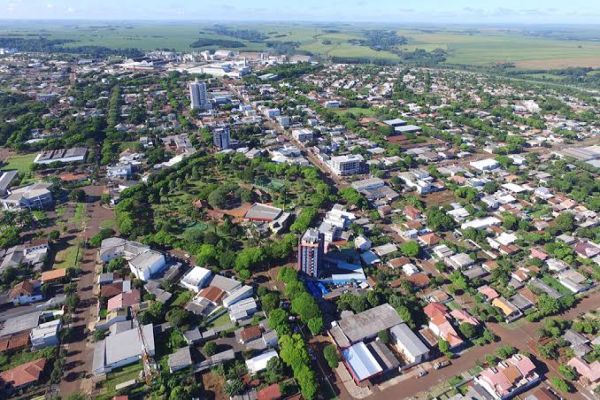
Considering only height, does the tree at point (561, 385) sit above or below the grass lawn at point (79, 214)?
below

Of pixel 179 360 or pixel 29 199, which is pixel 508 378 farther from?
pixel 29 199

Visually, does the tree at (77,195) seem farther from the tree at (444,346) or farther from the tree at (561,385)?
the tree at (561,385)

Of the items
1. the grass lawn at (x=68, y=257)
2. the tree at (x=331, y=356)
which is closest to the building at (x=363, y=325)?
the tree at (x=331, y=356)

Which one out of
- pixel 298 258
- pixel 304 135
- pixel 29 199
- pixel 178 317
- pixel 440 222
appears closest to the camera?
pixel 178 317

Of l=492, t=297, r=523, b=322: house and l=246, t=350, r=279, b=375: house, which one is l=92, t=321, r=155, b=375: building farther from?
l=492, t=297, r=523, b=322: house

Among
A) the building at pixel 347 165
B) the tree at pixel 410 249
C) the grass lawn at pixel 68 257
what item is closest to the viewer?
the grass lawn at pixel 68 257

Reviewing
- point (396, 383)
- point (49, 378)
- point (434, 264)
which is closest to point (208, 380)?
point (49, 378)

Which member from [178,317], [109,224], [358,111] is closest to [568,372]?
[178,317]
